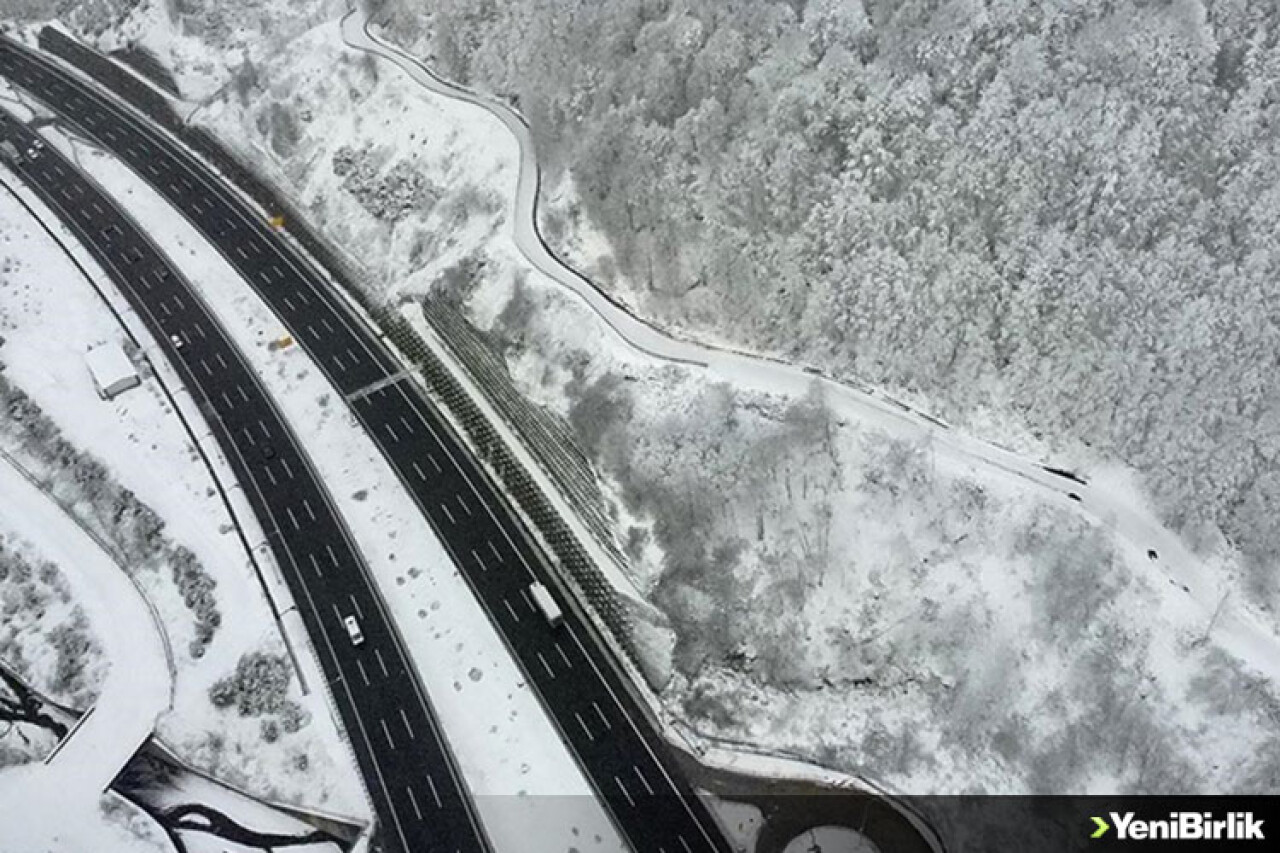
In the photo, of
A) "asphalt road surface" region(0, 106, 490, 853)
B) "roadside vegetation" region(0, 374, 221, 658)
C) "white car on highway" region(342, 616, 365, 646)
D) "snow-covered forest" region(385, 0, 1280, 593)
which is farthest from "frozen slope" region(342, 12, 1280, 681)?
"roadside vegetation" region(0, 374, 221, 658)

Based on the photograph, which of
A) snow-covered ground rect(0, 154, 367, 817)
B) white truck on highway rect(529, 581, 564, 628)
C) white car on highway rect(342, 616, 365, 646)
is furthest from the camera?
white car on highway rect(342, 616, 365, 646)

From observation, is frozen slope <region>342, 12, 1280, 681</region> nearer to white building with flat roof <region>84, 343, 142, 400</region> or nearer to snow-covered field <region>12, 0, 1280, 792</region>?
snow-covered field <region>12, 0, 1280, 792</region>

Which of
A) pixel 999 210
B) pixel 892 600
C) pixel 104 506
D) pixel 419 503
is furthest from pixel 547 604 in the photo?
pixel 999 210

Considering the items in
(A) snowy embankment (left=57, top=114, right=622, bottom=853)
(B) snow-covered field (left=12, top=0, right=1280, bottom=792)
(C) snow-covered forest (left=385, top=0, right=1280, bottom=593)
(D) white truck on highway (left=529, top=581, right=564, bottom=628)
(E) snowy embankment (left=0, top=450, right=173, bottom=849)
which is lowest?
(E) snowy embankment (left=0, top=450, right=173, bottom=849)

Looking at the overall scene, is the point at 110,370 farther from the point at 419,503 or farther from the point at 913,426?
the point at 913,426

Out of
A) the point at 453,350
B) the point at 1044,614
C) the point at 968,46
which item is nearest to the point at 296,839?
the point at 453,350

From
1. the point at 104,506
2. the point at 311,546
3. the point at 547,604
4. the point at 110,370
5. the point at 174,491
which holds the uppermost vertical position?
the point at 547,604
